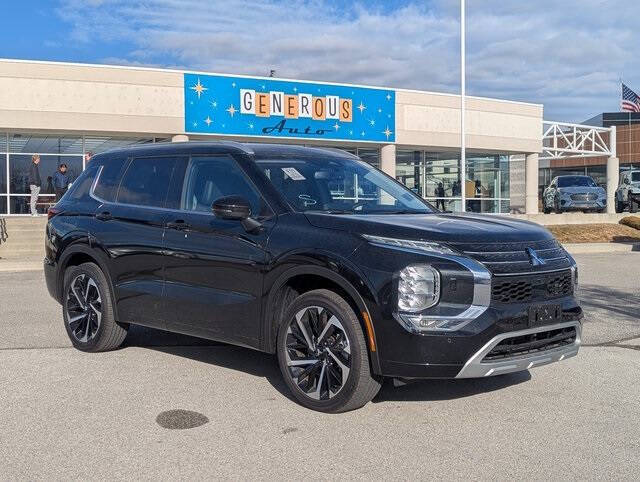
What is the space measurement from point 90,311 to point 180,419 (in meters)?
2.37

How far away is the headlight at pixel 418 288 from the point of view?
15.0 feet

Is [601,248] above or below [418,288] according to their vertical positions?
below

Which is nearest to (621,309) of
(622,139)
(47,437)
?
(47,437)

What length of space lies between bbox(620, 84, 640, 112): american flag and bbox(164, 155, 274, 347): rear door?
41.4 m

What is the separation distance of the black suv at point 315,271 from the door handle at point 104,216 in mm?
18

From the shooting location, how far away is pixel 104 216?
6.70m

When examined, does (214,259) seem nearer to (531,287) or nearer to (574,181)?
(531,287)

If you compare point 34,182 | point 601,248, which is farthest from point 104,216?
point 34,182

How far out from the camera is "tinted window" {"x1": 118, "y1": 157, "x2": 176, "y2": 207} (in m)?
6.32

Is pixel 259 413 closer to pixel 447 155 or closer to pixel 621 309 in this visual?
pixel 621 309

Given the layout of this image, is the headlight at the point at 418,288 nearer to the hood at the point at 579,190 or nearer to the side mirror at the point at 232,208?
the side mirror at the point at 232,208

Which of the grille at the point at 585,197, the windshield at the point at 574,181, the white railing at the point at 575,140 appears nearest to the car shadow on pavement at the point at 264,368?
the grille at the point at 585,197

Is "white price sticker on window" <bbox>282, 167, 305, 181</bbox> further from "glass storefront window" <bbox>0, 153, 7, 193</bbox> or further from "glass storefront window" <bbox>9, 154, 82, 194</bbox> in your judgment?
"glass storefront window" <bbox>0, 153, 7, 193</bbox>

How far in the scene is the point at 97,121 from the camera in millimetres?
23922
